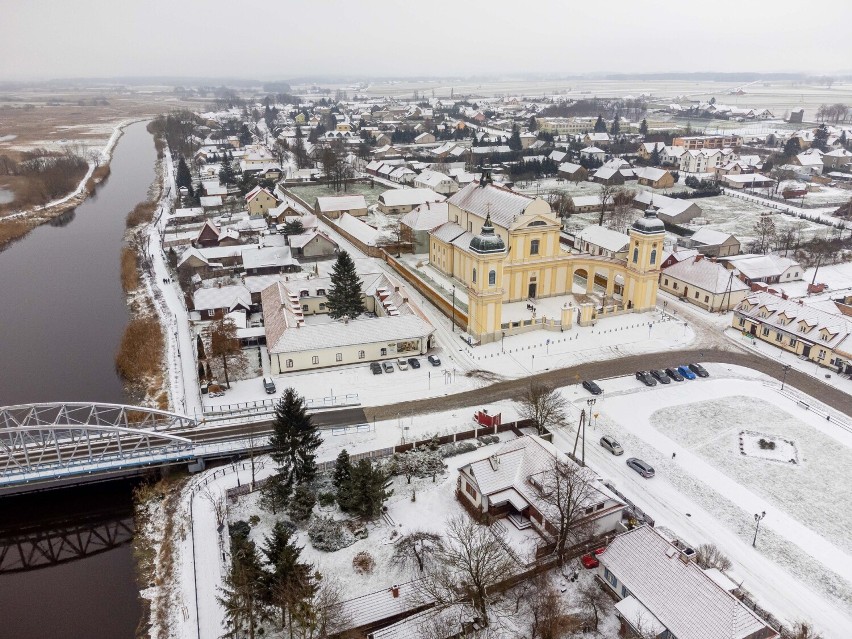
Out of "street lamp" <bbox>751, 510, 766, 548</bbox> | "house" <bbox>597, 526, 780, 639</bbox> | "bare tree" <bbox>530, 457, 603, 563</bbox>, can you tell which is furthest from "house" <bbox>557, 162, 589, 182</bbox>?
"house" <bbox>597, 526, 780, 639</bbox>

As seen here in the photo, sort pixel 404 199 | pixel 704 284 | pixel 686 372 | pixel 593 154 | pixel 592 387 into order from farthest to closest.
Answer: pixel 593 154, pixel 404 199, pixel 704 284, pixel 686 372, pixel 592 387

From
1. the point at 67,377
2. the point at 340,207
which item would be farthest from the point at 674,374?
the point at 340,207

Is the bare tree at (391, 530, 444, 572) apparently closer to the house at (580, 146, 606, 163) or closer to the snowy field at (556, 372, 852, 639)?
the snowy field at (556, 372, 852, 639)

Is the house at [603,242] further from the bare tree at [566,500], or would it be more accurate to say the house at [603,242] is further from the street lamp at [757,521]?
the bare tree at [566,500]

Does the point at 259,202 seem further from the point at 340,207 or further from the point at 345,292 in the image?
the point at 345,292

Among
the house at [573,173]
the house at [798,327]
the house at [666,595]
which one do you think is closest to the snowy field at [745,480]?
the house at [666,595]

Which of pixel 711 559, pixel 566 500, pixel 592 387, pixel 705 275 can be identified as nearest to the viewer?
pixel 566 500

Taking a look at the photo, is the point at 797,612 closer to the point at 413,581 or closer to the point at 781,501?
the point at 781,501
